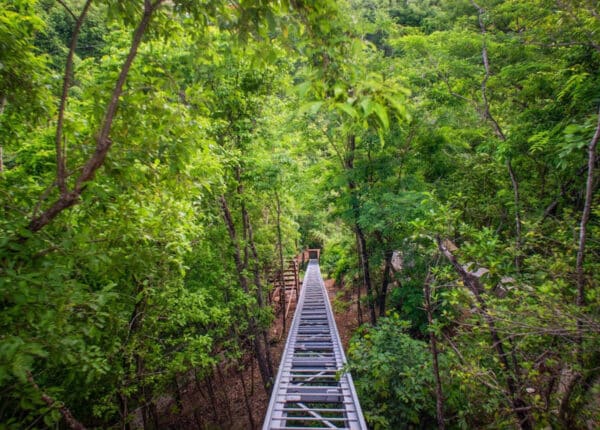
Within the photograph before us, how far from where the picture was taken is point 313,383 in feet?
17.1

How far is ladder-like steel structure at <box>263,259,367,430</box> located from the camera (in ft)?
10.8

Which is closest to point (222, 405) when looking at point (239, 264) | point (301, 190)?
point (239, 264)

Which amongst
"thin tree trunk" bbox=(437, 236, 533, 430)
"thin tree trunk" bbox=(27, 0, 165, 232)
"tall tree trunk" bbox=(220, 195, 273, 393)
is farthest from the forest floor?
"thin tree trunk" bbox=(27, 0, 165, 232)

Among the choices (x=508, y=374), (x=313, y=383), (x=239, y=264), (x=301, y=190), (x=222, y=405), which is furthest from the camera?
(x=222, y=405)

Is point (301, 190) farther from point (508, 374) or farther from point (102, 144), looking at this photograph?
point (102, 144)

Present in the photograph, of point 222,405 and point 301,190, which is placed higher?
point 301,190

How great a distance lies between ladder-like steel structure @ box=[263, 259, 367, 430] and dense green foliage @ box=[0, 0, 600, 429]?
0.54m

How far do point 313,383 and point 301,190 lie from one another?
4790 millimetres

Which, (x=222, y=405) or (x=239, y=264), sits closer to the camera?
(x=239, y=264)

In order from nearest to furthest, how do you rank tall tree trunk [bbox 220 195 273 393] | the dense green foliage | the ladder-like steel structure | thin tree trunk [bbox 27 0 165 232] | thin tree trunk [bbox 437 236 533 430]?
1. thin tree trunk [bbox 27 0 165 232]
2. the dense green foliage
3. thin tree trunk [bbox 437 236 533 430]
4. the ladder-like steel structure
5. tall tree trunk [bbox 220 195 273 393]

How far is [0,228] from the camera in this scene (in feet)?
5.19

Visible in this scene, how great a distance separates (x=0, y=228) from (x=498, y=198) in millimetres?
5921

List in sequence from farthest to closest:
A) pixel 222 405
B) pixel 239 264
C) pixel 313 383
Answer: pixel 222 405 → pixel 239 264 → pixel 313 383

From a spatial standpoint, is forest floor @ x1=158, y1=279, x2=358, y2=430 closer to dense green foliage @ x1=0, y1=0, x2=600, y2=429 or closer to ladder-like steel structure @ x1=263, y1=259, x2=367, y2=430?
dense green foliage @ x1=0, y1=0, x2=600, y2=429
